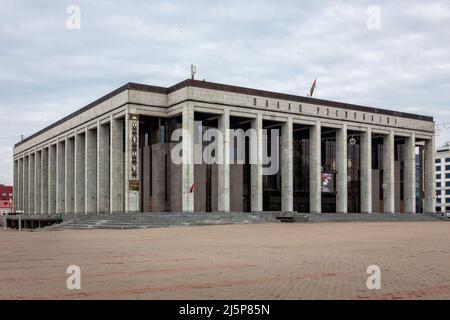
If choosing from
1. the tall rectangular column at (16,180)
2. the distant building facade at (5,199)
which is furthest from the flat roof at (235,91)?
the distant building facade at (5,199)

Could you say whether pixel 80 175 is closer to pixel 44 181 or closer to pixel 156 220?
pixel 44 181

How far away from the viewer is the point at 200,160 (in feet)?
213

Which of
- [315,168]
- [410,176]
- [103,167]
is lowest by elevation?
[410,176]

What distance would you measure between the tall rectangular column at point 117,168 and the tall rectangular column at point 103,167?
4.80m

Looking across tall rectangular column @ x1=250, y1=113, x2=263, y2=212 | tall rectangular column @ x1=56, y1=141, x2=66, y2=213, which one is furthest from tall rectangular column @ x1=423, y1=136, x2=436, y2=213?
tall rectangular column @ x1=56, y1=141, x2=66, y2=213

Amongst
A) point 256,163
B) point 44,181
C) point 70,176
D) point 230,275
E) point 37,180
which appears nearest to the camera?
point 230,275

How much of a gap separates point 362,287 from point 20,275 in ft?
28.4

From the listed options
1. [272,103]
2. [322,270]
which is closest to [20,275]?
[322,270]

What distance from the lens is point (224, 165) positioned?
6425 cm

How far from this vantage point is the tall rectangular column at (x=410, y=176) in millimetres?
85812

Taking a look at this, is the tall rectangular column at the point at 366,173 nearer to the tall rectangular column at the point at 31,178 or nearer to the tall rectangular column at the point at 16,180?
the tall rectangular column at the point at 31,178

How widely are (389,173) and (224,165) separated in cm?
3161

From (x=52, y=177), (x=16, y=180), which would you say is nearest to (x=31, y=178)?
(x=16, y=180)
